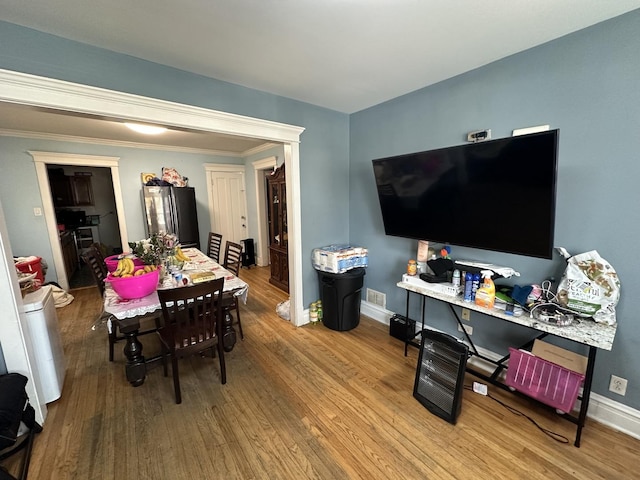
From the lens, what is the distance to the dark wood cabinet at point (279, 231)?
4.13 m

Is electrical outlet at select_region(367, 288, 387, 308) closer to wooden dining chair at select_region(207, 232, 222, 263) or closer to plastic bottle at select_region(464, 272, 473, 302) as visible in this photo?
plastic bottle at select_region(464, 272, 473, 302)

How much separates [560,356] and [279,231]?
Result: 362cm

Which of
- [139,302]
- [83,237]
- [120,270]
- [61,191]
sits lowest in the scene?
[83,237]

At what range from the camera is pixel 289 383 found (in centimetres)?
212

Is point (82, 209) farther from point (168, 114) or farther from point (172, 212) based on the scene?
point (168, 114)

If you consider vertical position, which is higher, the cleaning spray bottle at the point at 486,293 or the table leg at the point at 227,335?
the cleaning spray bottle at the point at 486,293

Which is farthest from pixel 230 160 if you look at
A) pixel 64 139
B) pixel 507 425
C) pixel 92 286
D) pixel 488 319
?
pixel 507 425

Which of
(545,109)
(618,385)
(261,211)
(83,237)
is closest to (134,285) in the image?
(545,109)

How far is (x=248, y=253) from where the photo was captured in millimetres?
5645

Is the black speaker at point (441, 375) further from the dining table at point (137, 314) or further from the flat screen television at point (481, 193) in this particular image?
the dining table at point (137, 314)

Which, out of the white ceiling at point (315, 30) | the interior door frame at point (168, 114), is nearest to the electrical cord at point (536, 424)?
the interior door frame at point (168, 114)

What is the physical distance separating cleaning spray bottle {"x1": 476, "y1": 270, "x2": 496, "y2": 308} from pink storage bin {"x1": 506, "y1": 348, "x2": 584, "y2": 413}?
42cm

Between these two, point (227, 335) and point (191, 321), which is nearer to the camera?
point (191, 321)

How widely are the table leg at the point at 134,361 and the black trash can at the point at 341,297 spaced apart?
1.75 metres
